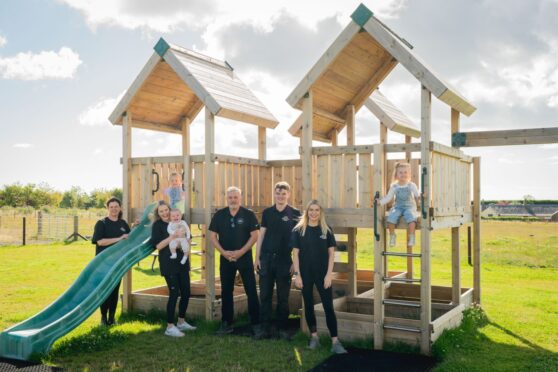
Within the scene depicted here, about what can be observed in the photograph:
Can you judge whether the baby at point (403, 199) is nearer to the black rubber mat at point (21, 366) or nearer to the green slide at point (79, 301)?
the green slide at point (79, 301)

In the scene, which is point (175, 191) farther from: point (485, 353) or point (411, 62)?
point (485, 353)

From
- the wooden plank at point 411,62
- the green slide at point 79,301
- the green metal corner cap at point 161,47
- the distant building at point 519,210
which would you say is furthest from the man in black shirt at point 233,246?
the distant building at point 519,210

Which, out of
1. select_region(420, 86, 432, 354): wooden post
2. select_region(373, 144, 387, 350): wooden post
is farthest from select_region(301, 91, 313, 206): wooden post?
select_region(420, 86, 432, 354): wooden post

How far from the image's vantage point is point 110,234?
9555 millimetres

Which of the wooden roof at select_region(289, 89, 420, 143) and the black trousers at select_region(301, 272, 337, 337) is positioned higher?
the wooden roof at select_region(289, 89, 420, 143)

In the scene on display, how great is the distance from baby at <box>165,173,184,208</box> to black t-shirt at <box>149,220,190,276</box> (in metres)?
1.03

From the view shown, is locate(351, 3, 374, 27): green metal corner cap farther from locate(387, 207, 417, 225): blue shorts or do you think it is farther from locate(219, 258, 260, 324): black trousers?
locate(219, 258, 260, 324): black trousers

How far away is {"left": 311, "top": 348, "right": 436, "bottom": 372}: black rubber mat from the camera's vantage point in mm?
7090

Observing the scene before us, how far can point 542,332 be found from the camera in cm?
928

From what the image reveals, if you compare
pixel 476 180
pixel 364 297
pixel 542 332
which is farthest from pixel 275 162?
pixel 542 332

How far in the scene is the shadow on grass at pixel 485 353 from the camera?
726 centimetres

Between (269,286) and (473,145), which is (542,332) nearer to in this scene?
(473,145)

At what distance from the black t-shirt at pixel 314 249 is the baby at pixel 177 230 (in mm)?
2093

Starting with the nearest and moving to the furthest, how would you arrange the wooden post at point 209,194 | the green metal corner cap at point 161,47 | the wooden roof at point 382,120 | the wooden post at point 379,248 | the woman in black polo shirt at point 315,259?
1. the woman in black polo shirt at point 315,259
2. the wooden post at point 379,248
3. the wooden post at point 209,194
4. the green metal corner cap at point 161,47
5. the wooden roof at point 382,120
